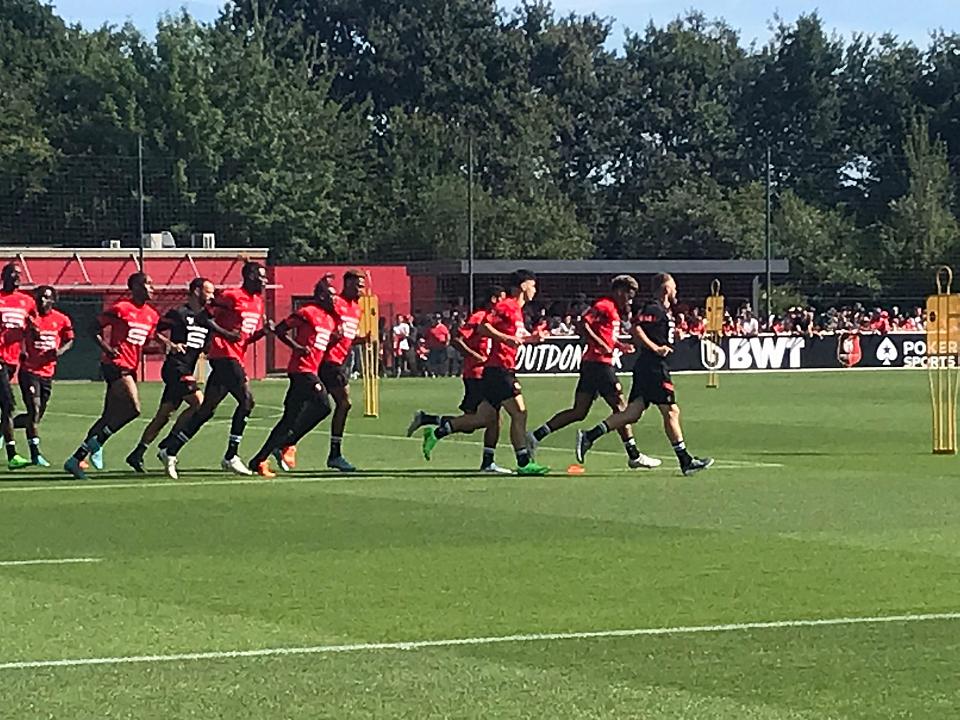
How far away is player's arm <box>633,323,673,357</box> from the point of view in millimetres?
19109

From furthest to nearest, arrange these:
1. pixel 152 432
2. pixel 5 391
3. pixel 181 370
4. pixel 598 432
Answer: pixel 5 391 < pixel 181 370 < pixel 152 432 < pixel 598 432

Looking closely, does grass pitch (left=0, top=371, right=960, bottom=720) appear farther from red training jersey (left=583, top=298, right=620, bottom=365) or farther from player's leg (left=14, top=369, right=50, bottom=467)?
red training jersey (left=583, top=298, right=620, bottom=365)

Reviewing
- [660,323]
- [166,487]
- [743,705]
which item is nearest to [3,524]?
[166,487]

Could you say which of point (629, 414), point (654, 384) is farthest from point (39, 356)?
point (654, 384)

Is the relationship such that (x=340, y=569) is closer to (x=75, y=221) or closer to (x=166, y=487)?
(x=166, y=487)

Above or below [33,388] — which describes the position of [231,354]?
above

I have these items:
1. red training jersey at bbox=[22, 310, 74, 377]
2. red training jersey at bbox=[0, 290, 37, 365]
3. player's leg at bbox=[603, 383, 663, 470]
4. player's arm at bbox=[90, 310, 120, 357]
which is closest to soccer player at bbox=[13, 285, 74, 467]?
red training jersey at bbox=[22, 310, 74, 377]

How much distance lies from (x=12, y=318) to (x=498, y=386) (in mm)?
5294

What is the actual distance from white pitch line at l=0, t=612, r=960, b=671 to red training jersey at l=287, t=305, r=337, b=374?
33.9 ft

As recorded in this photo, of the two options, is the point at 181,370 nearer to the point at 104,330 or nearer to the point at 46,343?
the point at 104,330

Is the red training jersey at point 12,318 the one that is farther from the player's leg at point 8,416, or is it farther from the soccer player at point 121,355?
the soccer player at point 121,355

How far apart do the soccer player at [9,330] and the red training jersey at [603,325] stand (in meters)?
5.93

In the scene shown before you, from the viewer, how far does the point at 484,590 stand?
11430 mm

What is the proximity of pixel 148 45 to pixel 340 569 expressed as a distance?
215ft
